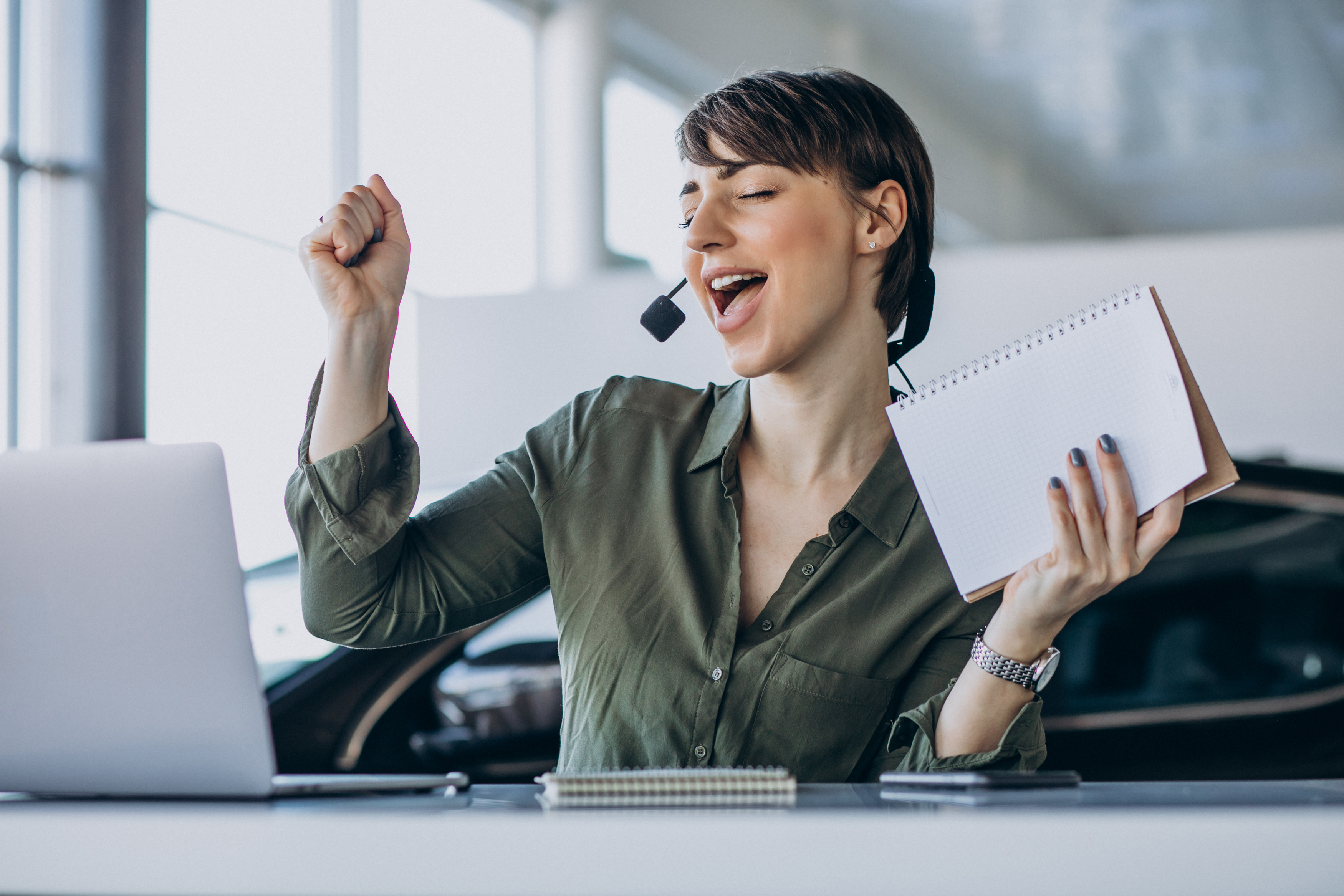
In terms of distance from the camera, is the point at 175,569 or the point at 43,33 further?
the point at 43,33

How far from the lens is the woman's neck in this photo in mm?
1306

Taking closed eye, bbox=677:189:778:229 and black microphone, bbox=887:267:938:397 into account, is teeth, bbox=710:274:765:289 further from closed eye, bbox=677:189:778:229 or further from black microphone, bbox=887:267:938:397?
black microphone, bbox=887:267:938:397

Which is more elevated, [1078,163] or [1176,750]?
[1078,163]

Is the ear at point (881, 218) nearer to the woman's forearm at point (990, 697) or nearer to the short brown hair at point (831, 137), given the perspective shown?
the short brown hair at point (831, 137)

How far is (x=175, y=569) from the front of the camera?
2.64 ft

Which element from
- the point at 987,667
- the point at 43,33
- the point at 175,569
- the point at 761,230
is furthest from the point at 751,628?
the point at 43,33

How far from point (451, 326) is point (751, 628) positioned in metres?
2.54

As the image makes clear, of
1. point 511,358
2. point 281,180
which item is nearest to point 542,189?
point 281,180

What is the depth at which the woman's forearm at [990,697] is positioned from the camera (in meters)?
1.02

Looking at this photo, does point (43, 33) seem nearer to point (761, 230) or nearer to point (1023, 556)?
point (761, 230)

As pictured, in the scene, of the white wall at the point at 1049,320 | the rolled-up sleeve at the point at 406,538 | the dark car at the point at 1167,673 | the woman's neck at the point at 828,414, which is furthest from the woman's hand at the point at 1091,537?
the white wall at the point at 1049,320

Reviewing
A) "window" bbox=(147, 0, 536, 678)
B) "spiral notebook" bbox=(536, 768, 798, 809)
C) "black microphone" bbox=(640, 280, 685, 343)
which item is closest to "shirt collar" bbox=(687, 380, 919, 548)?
"black microphone" bbox=(640, 280, 685, 343)

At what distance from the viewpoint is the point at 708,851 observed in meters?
0.64

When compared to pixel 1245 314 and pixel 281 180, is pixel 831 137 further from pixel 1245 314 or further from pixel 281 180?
pixel 281 180
